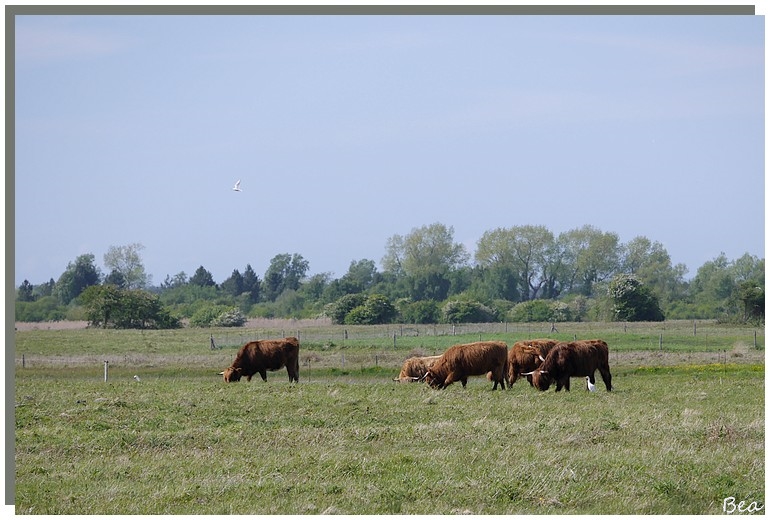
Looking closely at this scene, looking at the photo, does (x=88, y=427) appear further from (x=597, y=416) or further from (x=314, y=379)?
(x=314, y=379)

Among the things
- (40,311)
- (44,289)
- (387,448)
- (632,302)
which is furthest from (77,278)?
(387,448)

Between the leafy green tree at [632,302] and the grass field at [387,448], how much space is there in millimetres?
52794

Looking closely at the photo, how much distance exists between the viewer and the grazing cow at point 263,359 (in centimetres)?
3316

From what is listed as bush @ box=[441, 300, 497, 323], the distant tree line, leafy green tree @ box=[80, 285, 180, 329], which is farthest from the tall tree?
leafy green tree @ box=[80, 285, 180, 329]

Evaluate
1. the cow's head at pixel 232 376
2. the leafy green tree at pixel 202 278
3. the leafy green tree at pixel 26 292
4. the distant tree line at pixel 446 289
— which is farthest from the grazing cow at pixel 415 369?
the leafy green tree at pixel 202 278

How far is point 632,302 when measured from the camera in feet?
273

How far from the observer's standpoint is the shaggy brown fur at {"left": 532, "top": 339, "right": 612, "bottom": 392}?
26.9 meters

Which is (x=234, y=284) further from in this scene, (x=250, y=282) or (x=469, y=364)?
(x=469, y=364)

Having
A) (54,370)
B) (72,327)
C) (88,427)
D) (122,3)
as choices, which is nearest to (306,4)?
(122,3)

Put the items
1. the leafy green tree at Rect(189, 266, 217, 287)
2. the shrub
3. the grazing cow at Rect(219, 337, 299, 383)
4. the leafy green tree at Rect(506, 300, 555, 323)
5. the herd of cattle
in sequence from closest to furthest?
the herd of cattle
the grazing cow at Rect(219, 337, 299, 383)
the leafy green tree at Rect(506, 300, 555, 323)
the shrub
the leafy green tree at Rect(189, 266, 217, 287)

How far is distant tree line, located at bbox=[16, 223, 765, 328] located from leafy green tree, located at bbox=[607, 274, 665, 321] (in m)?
0.09

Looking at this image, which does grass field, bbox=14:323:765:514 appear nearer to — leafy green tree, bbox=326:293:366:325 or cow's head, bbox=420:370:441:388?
cow's head, bbox=420:370:441:388

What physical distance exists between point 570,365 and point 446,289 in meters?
97.7

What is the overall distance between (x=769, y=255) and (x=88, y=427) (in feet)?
43.0
